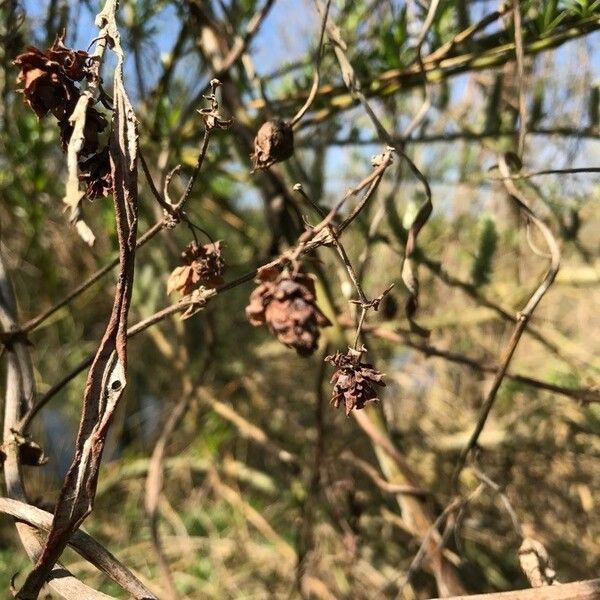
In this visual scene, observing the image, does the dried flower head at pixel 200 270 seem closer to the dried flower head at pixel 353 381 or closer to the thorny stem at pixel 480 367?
the dried flower head at pixel 353 381

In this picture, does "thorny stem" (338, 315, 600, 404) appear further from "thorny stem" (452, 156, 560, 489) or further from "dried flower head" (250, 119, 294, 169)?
"dried flower head" (250, 119, 294, 169)

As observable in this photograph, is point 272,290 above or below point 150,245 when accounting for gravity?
below

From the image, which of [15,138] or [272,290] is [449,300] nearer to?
[15,138]

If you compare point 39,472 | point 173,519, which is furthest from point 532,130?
point 39,472

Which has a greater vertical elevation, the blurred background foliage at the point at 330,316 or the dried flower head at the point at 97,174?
the blurred background foliage at the point at 330,316

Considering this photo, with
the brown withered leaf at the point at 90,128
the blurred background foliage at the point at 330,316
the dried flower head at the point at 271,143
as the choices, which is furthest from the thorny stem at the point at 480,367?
the brown withered leaf at the point at 90,128

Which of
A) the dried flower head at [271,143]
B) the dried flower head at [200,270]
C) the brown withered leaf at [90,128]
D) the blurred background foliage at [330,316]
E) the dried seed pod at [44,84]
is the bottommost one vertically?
the dried flower head at [200,270]

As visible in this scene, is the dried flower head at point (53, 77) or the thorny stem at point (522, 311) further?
the thorny stem at point (522, 311)

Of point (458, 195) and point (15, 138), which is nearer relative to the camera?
point (15, 138)
